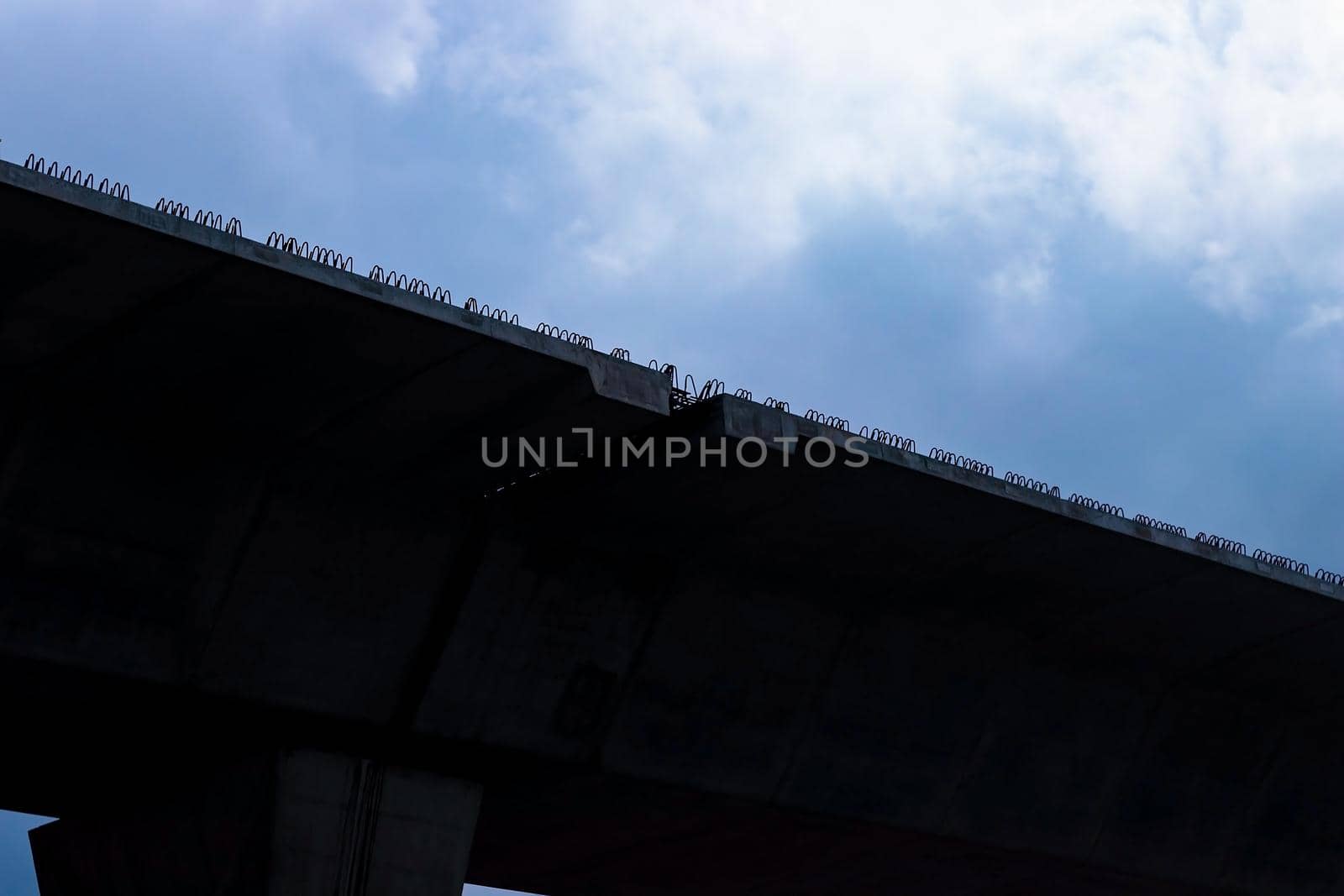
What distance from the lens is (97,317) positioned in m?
14.9

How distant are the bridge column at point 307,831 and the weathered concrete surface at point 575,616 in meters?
0.38

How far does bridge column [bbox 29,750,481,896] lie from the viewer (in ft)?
61.5

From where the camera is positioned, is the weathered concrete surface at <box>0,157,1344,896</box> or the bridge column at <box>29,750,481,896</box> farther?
the bridge column at <box>29,750,481,896</box>

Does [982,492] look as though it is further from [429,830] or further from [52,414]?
[52,414]

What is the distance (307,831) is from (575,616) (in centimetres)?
406

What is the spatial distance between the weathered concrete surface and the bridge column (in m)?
0.38

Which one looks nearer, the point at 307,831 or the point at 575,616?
the point at 307,831

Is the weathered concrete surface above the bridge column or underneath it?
above

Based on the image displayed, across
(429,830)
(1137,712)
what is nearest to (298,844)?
(429,830)

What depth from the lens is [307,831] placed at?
1894 centimetres

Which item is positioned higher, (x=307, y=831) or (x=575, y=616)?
(x=575, y=616)

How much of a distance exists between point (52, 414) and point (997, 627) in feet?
41.7

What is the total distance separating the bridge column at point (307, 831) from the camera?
18.8 metres

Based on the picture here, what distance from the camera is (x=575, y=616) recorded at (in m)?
19.5
